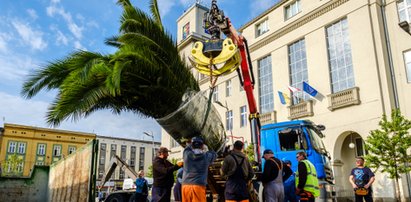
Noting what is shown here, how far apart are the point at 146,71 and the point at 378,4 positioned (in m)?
16.8

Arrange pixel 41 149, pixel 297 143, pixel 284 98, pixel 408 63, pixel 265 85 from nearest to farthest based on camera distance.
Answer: pixel 297 143, pixel 408 63, pixel 284 98, pixel 265 85, pixel 41 149

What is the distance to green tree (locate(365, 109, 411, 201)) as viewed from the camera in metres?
15.8

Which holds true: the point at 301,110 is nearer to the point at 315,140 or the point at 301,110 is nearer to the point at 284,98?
the point at 284,98

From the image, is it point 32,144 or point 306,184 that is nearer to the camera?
point 306,184

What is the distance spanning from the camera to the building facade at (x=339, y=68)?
61.3ft

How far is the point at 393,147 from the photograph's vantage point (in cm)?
1594

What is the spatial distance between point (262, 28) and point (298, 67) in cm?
588

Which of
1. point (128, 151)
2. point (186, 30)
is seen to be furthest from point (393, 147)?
point (128, 151)

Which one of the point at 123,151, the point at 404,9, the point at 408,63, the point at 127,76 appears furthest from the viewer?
the point at 123,151

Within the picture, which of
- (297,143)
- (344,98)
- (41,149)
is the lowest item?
(297,143)

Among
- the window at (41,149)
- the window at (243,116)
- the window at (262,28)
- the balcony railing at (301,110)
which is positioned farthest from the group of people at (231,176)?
the window at (41,149)

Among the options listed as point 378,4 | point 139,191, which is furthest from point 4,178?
point 378,4

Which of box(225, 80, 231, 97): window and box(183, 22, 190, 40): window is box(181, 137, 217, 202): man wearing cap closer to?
box(225, 80, 231, 97): window

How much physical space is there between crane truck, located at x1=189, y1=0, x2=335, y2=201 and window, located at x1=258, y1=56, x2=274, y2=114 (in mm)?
14688
